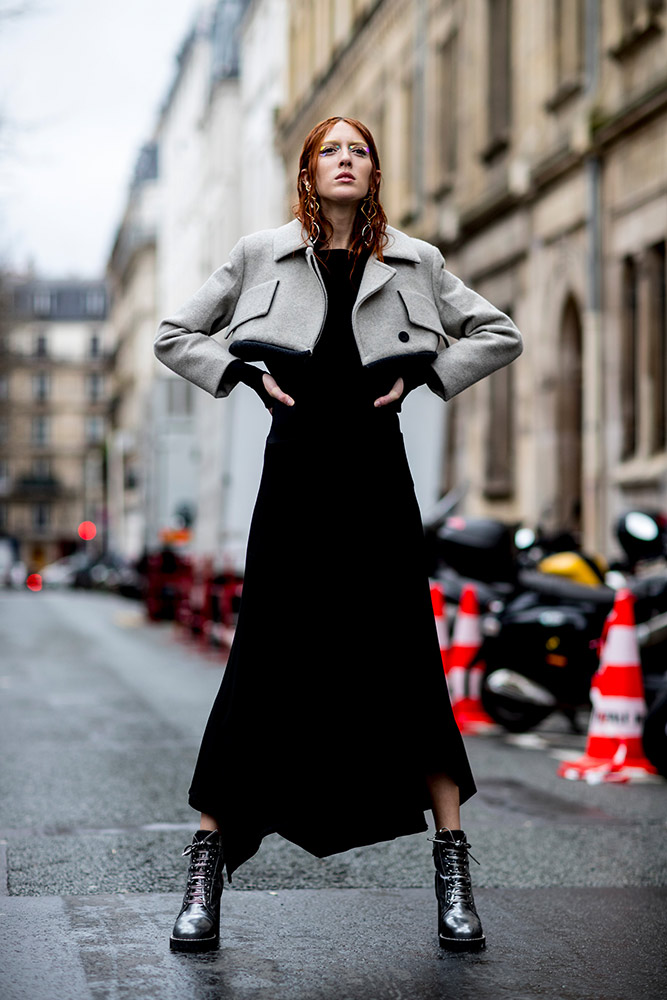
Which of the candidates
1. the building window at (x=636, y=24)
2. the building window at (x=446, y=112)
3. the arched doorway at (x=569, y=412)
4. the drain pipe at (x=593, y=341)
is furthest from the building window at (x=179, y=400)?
the building window at (x=636, y=24)

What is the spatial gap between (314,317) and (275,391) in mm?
217

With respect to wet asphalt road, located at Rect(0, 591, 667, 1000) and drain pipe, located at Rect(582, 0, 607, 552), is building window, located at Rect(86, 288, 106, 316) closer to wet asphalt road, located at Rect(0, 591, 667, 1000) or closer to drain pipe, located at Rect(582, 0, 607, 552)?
drain pipe, located at Rect(582, 0, 607, 552)

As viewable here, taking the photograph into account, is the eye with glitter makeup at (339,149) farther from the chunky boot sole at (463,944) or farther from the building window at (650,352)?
A: the building window at (650,352)

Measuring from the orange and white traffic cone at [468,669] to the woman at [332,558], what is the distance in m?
5.72

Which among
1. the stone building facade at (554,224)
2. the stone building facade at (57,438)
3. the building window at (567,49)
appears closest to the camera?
the stone building facade at (554,224)

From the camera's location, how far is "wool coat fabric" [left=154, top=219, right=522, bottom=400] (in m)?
4.44

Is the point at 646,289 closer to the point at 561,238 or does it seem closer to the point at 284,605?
the point at 561,238

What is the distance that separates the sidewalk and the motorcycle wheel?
15.1ft

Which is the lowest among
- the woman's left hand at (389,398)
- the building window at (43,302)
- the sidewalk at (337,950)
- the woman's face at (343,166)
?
the sidewalk at (337,950)

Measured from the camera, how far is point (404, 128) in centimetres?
2872

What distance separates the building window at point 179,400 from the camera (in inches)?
1130

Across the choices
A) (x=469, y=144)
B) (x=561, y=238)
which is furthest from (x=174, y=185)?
(x=561, y=238)

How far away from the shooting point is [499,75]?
23.3m

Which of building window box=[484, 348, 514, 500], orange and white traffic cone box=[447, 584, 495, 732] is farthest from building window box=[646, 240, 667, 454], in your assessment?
orange and white traffic cone box=[447, 584, 495, 732]
